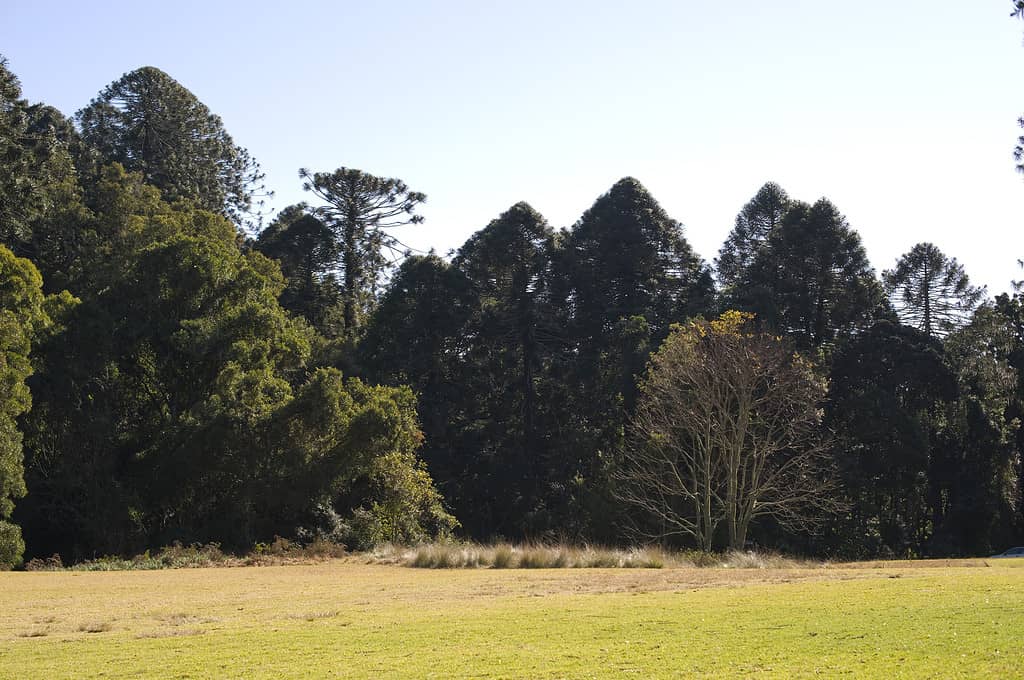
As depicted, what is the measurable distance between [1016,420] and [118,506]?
42.1m

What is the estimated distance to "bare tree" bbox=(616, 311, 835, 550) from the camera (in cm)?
3869

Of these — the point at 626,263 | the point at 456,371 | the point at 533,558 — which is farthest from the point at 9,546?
the point at 626,263

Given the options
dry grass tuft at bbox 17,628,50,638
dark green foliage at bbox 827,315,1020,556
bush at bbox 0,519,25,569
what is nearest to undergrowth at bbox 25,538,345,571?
bush at bbox 0,519,25,569

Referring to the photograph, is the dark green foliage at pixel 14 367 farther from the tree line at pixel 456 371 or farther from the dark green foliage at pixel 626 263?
the dark green foliage at pixel 626 263

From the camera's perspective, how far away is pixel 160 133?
65500mm

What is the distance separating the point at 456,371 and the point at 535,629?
144ft

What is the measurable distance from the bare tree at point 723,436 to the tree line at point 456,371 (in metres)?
0.19

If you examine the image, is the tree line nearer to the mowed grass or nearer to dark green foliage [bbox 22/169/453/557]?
dark green foliage [bbox 22/169/453/557]

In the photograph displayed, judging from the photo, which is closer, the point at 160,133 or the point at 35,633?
the point at 35,633

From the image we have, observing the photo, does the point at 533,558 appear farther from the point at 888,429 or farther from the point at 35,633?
the point at 888,429

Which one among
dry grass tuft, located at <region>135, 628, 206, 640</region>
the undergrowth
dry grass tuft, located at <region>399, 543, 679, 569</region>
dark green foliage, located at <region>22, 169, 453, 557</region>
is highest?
dark green foliage, located at <region>22, 169, 453, 557</region>

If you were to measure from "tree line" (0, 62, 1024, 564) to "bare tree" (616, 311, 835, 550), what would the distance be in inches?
7.5

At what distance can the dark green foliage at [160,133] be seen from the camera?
64438 millimetres

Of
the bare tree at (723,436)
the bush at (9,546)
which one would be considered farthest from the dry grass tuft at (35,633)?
the bare tree at (723,436)
